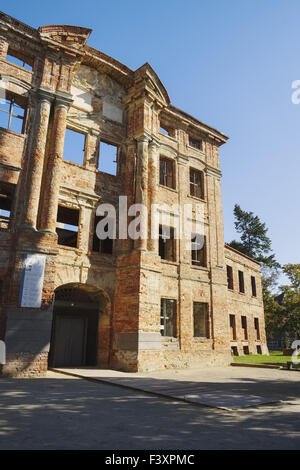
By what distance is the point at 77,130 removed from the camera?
13.7 metres

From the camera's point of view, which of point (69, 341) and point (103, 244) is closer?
point (69, 341)

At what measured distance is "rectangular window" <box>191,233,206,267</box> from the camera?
16359mm

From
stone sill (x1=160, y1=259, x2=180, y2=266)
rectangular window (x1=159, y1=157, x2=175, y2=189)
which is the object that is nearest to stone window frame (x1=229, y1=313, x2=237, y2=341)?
stone sill (x1=160, y1=259, x2=180, y2=266)

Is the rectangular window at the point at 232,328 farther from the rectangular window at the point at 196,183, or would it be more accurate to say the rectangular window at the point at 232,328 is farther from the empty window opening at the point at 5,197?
the empty window opening at the point at 5,197

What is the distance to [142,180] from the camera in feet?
45.0

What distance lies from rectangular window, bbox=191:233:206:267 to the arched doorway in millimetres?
5431

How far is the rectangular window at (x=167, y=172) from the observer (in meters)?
16.3

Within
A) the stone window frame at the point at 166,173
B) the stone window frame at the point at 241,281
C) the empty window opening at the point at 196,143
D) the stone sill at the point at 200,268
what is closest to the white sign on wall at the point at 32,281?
the stone sill at the point at 200,268

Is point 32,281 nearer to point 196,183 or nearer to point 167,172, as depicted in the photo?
point 167,172

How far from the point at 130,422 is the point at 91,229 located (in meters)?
9.05

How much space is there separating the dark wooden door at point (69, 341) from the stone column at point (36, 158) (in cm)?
459

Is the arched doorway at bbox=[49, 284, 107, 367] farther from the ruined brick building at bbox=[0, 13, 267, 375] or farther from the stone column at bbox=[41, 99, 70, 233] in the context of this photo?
the stone column at bbox=[41, 99, 70, 233]

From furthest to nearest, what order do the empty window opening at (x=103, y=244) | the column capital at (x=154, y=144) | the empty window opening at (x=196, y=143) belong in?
the empty window opening at (x=196, y=143)
the column capital at (x=154, y=144)
the empty window opening at (x=103, y=244)

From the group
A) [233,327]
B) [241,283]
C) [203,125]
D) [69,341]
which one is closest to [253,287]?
[241,283]
